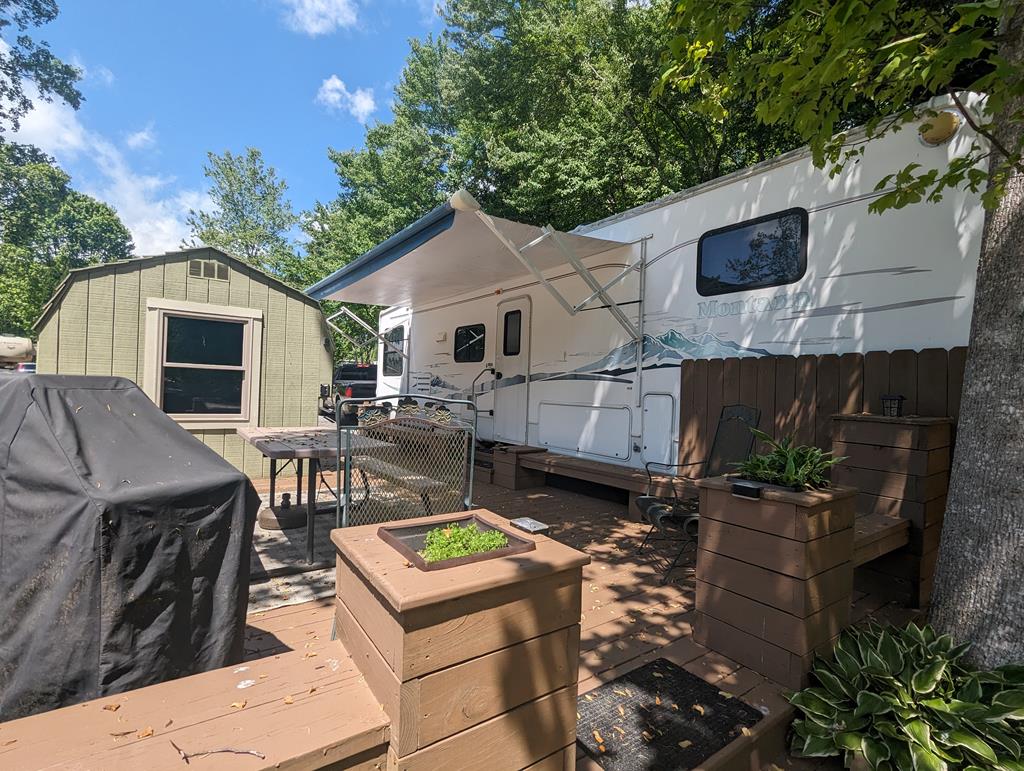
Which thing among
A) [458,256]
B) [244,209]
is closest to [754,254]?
[458,256]

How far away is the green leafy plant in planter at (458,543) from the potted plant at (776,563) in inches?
49.4

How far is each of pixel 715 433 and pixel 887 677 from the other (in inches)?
101

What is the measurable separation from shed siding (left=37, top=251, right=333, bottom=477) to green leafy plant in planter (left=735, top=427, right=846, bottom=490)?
5419mm

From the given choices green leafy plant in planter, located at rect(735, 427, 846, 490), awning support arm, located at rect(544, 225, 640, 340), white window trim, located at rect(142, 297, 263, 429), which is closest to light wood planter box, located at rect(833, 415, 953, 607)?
green leafy plant in planter, located at rect(735, 427, 846, 490)

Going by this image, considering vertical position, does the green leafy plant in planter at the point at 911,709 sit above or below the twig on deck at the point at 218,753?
below

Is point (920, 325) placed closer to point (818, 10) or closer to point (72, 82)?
point (818, 10)

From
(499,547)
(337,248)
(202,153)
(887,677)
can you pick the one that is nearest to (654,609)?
(887,677)

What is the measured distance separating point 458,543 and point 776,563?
1450 mm

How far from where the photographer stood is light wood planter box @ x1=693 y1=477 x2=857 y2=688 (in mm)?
2008

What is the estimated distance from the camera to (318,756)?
38.5 inches

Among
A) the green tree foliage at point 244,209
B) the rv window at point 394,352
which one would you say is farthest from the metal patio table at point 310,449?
the green tree foliage at point 244,209

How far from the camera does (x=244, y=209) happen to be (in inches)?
1152

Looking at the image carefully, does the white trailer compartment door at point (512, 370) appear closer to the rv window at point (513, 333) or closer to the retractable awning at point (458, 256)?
the rv window at point (513, 333)

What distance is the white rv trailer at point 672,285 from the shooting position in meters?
3.24
